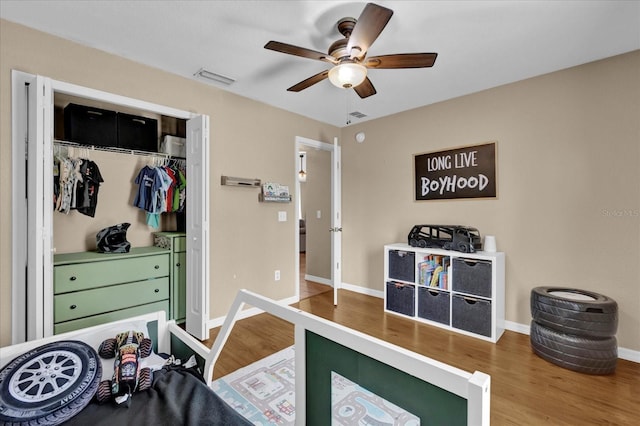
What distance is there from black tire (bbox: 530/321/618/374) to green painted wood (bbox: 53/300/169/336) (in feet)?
11.4

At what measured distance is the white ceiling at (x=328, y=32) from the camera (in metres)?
1.87

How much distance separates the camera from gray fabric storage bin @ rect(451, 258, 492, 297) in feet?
9.07

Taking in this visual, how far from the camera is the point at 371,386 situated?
0.94 m

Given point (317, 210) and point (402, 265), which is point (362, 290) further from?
point (317, 210)

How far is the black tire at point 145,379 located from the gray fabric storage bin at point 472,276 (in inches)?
106

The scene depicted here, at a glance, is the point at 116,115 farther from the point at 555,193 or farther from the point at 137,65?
the point at 555,193

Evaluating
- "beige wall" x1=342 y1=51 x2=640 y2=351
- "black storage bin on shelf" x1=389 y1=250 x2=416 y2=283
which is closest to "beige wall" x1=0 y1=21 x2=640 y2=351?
"beige wall" x1=342 y1=51 x2=640 y2=351

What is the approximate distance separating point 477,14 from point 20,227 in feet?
11.3

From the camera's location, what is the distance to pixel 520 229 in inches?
116

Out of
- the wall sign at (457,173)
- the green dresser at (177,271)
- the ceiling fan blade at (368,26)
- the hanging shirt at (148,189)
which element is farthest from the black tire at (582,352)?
the hanging shirt at (148,189)

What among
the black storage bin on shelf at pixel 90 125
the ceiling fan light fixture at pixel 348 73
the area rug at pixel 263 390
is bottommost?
the area rug at pixel 263 390

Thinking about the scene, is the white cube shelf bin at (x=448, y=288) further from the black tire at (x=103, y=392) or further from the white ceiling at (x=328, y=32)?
the black tire at (x=103, y=392)

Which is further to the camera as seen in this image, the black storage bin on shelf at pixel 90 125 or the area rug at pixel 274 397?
the black storage bin on shelf at pixel 90 125

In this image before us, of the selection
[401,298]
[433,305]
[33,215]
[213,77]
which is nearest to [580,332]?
[433,305]
